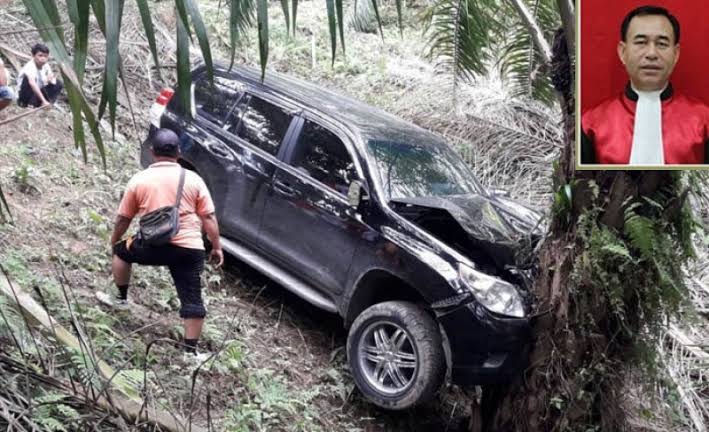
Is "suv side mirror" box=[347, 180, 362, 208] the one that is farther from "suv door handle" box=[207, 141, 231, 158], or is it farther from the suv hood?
"suv door handle" box=[207, 141, 231, 158]

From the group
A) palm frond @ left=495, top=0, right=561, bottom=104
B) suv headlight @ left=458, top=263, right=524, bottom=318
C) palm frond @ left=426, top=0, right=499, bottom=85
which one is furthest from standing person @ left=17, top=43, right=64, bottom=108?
suv headlight @ left=458, top=263, right=524, bottom=318

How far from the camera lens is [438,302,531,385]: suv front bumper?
4.84 metres

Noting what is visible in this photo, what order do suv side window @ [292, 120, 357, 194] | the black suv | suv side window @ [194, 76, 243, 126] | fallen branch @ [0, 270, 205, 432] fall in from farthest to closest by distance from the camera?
suv side window @ [194, 76, 243, 126] < suv side window @ [292, 120, 357, 194] < the black suv < fallen branch @ [0, 270, 205, 432]

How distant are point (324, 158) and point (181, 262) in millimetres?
1476

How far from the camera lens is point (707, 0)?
276 centimetres

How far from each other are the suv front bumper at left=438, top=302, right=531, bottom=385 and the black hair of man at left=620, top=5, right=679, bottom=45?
2.39 metres

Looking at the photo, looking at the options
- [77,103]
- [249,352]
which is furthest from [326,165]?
[77,103]

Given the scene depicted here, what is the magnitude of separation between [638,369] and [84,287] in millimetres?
3904

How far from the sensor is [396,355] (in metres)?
Result: 5.21

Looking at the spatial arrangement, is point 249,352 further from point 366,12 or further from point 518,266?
point 366,12

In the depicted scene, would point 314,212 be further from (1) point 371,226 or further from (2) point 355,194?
(1) point 371,226

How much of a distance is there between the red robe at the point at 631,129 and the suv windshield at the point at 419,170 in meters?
2.67

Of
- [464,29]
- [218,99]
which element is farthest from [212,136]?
[464,29]

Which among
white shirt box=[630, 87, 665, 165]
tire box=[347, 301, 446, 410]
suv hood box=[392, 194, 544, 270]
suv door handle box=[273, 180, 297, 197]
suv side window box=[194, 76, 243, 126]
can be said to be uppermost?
white shirt box=[630, 87, 665, 165]
